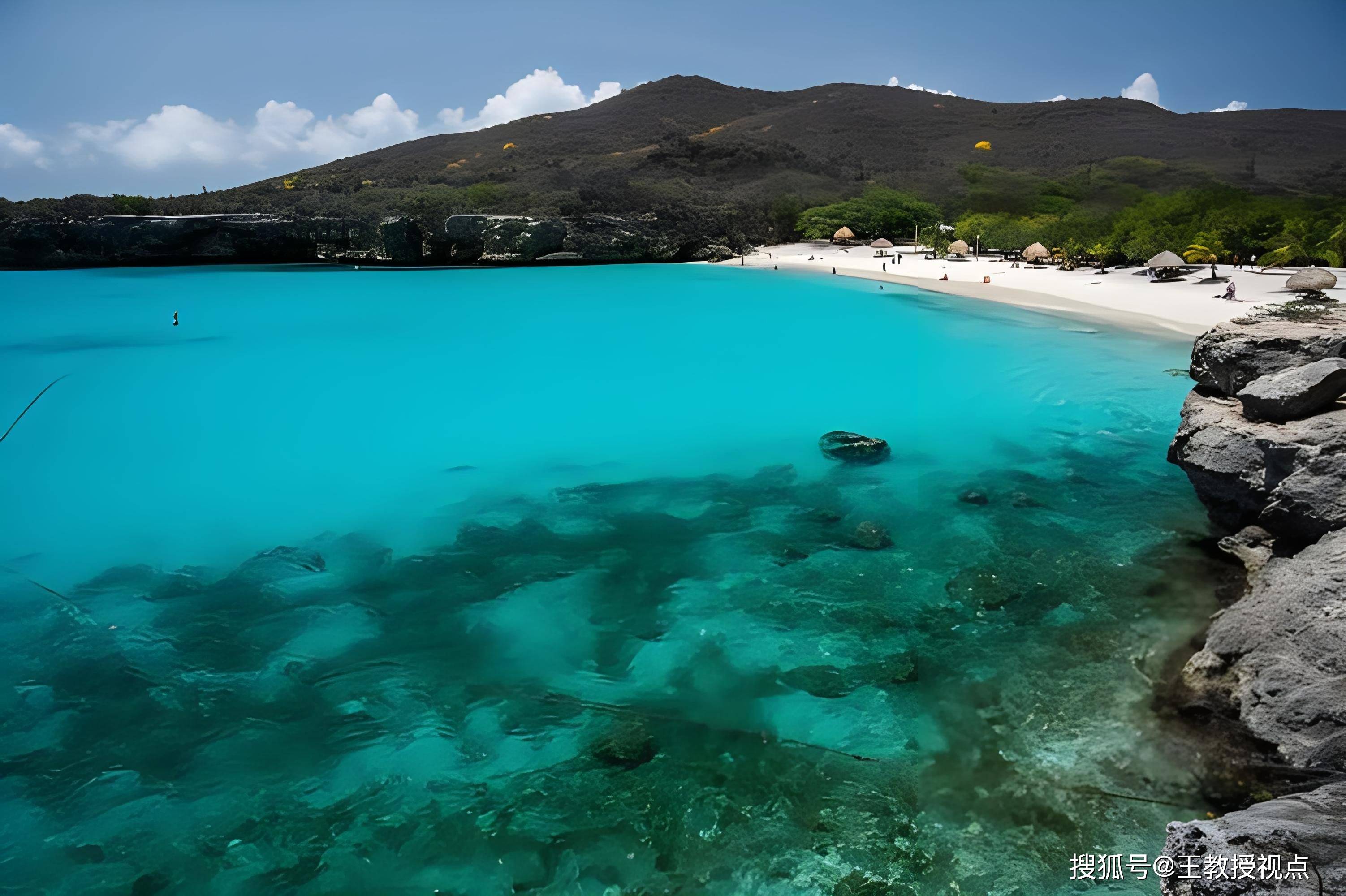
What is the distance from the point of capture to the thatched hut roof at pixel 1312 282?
2000 centimetres

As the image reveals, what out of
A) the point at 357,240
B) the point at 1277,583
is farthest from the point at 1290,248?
the point at 357,240

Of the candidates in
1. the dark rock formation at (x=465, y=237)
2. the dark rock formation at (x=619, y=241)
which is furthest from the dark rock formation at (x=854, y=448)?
the dark rock formation at (x=465, y=237)

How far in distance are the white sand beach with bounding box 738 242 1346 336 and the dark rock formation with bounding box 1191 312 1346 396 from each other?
1.33 metres

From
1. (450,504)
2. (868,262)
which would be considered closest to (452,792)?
(450,504)

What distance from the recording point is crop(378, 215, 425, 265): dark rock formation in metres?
56.0

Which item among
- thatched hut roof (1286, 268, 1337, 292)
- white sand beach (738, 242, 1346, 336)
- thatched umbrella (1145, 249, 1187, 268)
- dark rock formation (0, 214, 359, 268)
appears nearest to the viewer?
thatched hut roof (1286, 268, 1337, 292)

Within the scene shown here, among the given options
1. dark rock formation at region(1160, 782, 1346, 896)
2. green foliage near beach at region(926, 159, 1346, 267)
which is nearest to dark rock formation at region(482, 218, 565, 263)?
green foliage near beach at region(926, 159, 1346, 267)

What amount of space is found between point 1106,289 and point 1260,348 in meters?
23.5

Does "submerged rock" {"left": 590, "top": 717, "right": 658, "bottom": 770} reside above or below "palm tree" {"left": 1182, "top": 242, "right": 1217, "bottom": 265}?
below

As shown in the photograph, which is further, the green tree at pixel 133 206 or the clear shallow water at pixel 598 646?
the green tree at pixel 133 206

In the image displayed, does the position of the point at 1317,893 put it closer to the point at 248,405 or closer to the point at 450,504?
the point at 450,504

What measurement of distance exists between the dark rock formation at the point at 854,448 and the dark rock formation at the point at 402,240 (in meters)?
50.9

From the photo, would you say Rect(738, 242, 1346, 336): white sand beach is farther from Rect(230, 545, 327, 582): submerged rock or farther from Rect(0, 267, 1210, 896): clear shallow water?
Rect(230, 545, 327, 582): submerged rock

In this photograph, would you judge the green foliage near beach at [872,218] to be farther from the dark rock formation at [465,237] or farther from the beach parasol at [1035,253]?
the dark rock formation at [465,237]
